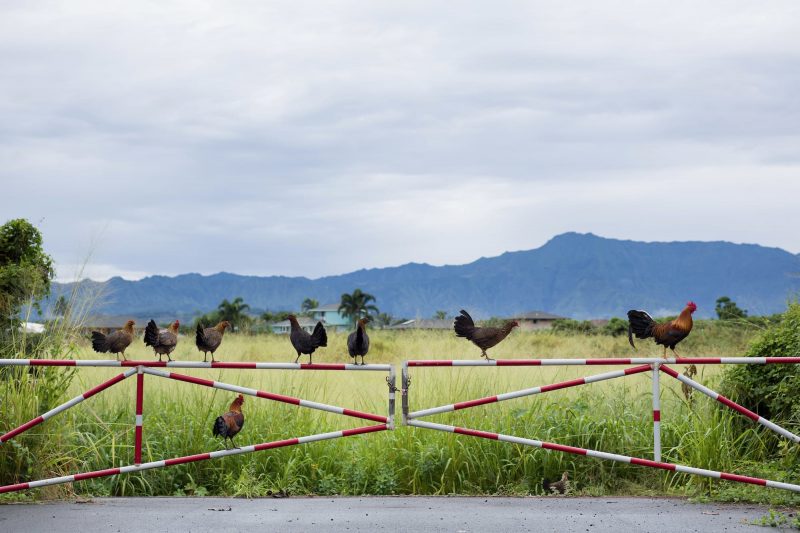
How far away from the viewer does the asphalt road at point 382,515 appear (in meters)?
7.41

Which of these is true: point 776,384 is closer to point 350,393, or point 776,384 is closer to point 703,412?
point 703,412

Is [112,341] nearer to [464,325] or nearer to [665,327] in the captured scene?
[464,325]

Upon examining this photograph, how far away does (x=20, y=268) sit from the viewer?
9.69 m

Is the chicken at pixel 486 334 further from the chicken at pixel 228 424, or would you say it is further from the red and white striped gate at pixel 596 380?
the chicken at pixel 228 424

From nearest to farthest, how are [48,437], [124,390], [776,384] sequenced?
[48,437], [776,384], [124,390]

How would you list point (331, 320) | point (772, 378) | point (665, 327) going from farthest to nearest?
point (331, 320) → point (772, 378) → point (665, 327)

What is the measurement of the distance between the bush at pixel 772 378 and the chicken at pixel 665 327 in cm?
127

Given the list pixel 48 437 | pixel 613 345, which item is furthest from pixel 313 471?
pixel 613 345

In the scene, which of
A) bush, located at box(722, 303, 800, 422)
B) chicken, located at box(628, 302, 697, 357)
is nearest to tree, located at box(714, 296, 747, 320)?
bush, located at box(722, 303, 800, 422)

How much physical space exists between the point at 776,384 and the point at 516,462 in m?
2.73

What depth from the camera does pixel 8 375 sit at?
898 cm

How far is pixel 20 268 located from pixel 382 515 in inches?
186

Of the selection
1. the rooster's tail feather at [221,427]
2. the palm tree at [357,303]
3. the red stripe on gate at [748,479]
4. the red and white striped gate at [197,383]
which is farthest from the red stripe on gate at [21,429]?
the palm tree at [357,303]

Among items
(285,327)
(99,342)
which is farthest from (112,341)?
(285,327)
